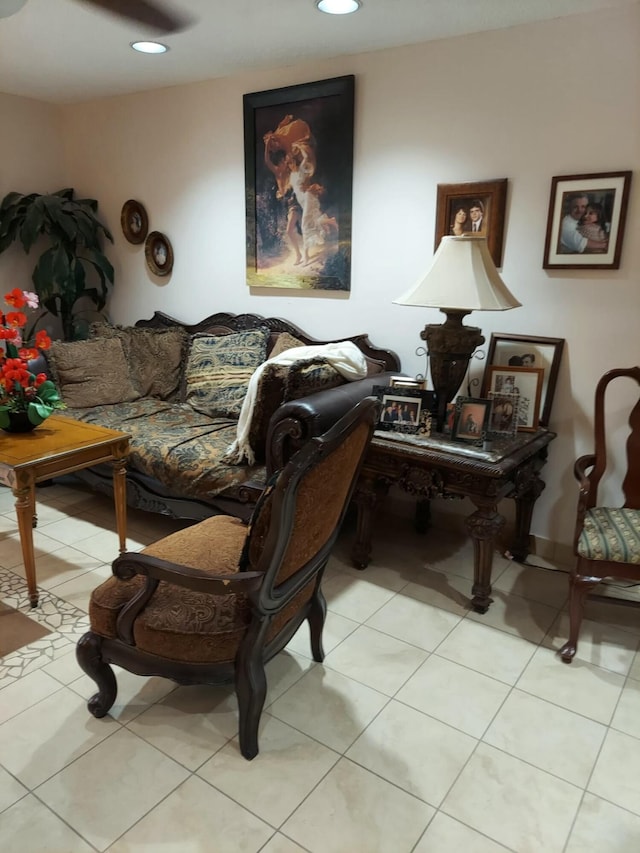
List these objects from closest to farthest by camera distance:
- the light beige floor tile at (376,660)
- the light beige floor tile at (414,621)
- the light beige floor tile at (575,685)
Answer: the light beige floor tile at (575,685)
the light beige floor tile at (376,660)
the light beige floor tile at (414,621)

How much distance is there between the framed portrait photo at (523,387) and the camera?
2627 mm

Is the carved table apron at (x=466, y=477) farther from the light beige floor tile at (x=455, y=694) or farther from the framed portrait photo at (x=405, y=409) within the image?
the light beige floor tile at (x=455, y=694)

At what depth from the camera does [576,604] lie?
81.8 inches

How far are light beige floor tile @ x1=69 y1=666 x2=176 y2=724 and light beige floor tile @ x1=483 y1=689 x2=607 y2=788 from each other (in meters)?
1.05

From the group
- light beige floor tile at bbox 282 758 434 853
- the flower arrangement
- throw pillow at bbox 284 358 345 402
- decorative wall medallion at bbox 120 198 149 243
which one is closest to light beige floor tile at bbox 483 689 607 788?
light beige floor tile at bbox 282 758 434 853

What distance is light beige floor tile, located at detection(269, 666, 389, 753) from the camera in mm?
1771

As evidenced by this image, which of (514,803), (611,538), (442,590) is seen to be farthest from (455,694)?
(611,538)

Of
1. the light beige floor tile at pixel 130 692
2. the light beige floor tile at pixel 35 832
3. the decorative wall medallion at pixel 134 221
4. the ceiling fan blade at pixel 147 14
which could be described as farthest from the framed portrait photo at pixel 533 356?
the decorative wall medallion at pixel 134 221

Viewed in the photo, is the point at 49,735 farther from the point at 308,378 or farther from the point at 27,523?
the point at 308,378

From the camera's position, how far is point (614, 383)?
8.37 ft

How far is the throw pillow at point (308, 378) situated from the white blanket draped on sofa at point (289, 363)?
32 mm

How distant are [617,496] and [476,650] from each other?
41.0 inches

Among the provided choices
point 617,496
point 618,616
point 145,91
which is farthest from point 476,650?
point 145,91

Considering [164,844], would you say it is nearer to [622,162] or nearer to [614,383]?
[614,383]
